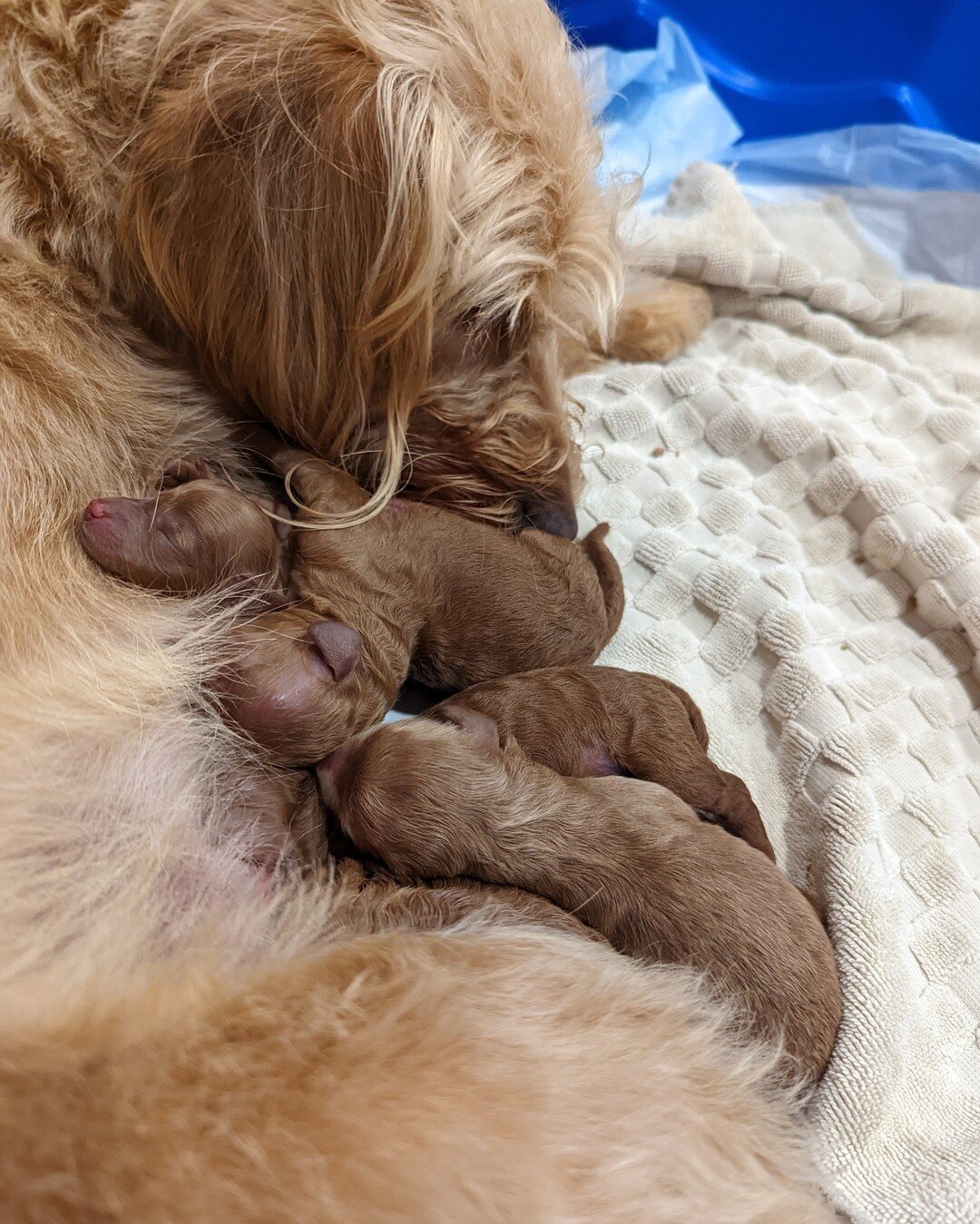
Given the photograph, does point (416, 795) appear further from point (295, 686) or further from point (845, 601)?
point (845, 601)

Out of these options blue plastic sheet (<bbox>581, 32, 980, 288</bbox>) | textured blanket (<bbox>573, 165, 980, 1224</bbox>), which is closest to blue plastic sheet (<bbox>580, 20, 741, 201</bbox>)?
blue plastic sheet (<bbox>581, 32, 980, 288</bbox>)

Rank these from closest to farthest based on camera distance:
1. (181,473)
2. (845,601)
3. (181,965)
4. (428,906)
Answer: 1. (181,965)
2. (428,906)
3. (181,473)
4. (845,601)

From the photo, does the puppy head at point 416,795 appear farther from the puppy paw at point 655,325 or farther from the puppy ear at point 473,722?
the puppy paw at point 655,325

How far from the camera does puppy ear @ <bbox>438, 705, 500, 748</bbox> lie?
114 centimetres

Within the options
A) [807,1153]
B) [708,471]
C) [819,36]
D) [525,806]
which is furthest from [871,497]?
[819,36]

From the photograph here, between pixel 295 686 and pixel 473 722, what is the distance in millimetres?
237

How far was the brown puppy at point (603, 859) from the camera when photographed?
1.01 m

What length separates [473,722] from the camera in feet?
3.80

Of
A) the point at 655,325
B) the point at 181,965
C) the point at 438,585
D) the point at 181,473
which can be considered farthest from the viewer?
the point at 655,325

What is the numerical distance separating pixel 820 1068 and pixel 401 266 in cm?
105

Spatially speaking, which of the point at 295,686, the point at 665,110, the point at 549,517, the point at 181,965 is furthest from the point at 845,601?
the point at 665,110

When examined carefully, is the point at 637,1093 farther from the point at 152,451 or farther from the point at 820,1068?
the point at 152,451

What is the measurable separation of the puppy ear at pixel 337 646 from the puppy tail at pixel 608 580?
0.46m

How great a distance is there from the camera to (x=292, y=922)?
2.98 ft
